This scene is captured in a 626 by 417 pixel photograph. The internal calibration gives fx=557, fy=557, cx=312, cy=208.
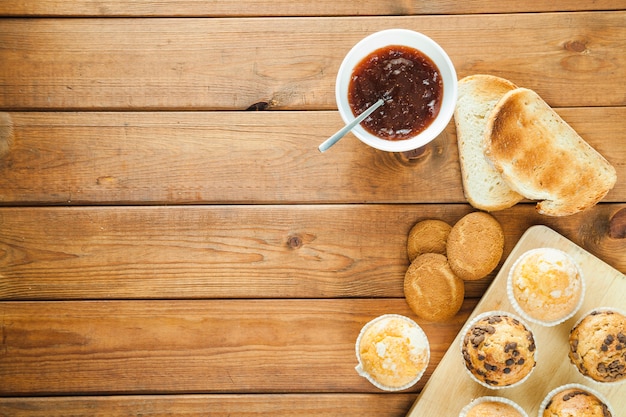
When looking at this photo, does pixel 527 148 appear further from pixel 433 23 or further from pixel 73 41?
pixel 73 41

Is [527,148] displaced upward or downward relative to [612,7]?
downward

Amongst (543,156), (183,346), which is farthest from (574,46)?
(183,346)

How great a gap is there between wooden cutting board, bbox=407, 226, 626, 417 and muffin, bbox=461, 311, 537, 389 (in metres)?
0.08

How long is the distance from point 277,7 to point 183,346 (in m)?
1.14

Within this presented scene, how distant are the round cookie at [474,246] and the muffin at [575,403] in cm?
41

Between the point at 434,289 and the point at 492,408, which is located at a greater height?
the point at 434,289

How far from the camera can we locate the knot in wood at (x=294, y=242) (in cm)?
180

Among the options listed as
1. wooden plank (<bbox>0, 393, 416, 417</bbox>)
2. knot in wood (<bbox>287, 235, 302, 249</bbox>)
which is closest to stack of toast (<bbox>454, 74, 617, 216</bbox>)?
knot in wood (<bbox>287, 235, 302, 249</bbox>)

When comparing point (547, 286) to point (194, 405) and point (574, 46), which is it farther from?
point (194, 405)

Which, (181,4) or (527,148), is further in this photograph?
(181,4)

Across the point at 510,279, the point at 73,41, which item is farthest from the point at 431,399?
the point at 73,41

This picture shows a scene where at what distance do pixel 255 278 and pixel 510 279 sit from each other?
2.60ft

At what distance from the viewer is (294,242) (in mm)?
1798

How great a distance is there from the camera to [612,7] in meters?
1.79
